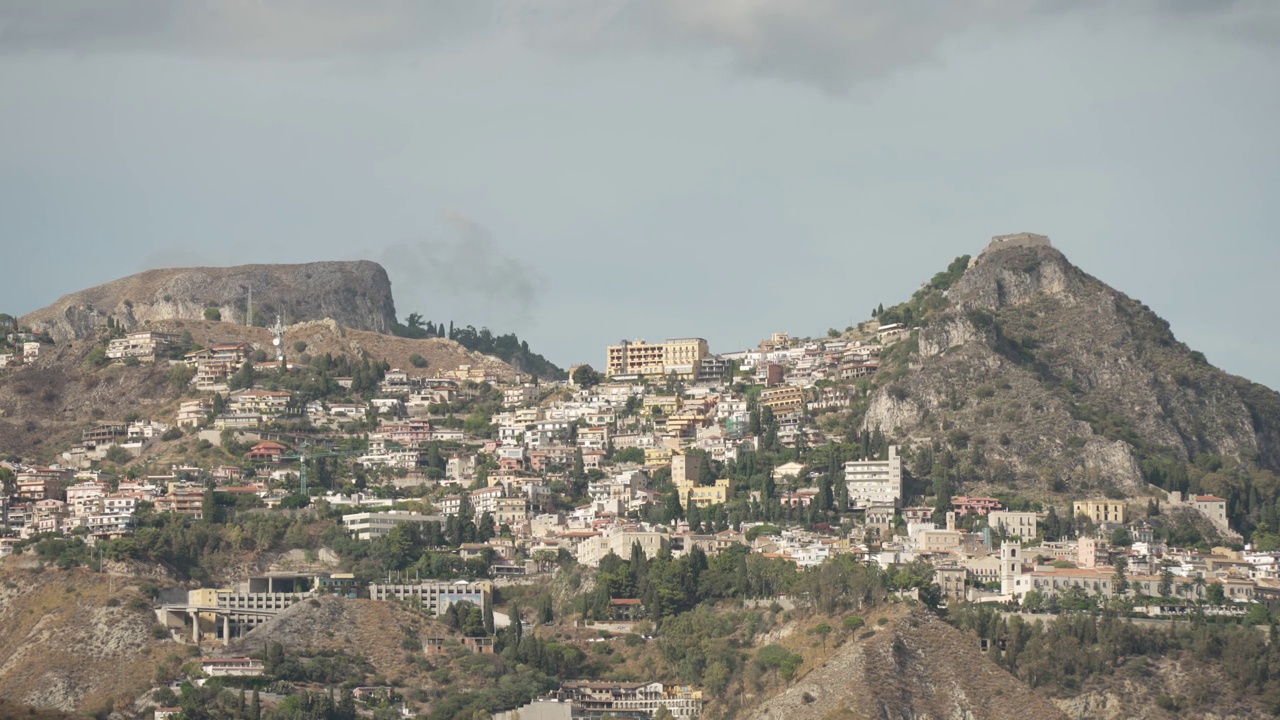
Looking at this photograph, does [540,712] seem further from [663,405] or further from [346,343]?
[346,343]

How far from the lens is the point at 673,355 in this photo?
561 ft

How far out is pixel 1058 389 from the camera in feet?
481

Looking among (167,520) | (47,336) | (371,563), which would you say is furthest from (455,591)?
(47,336)

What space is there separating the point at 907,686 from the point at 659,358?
65.5 metres

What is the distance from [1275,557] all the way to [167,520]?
2040 inches

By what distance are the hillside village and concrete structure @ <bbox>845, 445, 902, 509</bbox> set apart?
0.49ft

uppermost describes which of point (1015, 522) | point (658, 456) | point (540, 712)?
point (658, 456)

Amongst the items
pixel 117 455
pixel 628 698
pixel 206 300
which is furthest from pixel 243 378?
pixel 628 698

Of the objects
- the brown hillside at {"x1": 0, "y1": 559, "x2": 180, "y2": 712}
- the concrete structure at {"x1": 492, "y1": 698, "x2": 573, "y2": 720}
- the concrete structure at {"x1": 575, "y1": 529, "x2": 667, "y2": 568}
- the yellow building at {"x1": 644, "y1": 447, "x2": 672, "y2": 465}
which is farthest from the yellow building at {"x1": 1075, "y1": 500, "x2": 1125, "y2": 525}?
the brown hillside at {"x1": 0, "y1": 559, "x2": 180, "y2": 712}

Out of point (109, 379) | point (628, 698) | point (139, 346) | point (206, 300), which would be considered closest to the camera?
point (628, 698)

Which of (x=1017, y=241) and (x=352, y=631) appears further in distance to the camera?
(x=1017, y=241)

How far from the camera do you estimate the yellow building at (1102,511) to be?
434 ft

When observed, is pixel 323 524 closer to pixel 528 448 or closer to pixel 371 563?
pixel 371 563

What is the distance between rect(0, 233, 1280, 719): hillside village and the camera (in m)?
120
